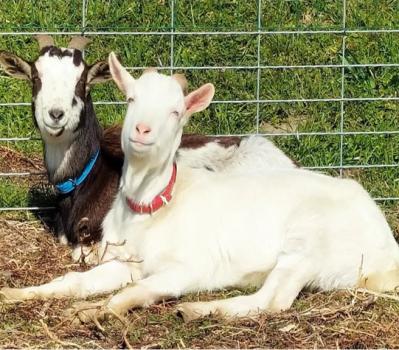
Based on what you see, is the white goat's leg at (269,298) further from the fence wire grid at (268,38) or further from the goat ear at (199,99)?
the fence wire grid at (268,38)

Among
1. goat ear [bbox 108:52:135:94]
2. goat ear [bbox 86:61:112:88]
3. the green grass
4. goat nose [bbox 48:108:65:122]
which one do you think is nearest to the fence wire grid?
the green grass

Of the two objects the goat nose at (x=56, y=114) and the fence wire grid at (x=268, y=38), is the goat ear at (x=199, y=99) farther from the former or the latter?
the fence wire grid at (x=268, y=38)

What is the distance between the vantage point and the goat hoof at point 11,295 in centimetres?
515

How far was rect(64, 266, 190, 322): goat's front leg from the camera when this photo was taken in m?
4.90

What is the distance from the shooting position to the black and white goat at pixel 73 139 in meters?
6.09

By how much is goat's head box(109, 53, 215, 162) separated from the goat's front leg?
2.22ft

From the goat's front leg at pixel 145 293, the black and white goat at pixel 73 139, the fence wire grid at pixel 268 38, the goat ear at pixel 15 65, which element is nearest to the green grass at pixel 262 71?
the fence wire grid at pixel 268 38

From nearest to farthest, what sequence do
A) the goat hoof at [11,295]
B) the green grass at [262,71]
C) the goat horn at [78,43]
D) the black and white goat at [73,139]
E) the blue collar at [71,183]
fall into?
the goat hoof at [11,295], the black and white goat at [73,139], the blue collar at [71,183], the goat horn at [78,43], the green grass at [262,71]

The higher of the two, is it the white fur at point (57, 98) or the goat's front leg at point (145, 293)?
the white fur at point (57, 98)

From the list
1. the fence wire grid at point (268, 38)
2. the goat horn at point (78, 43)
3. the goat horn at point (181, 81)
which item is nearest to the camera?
the goat horn at point (181, 81)

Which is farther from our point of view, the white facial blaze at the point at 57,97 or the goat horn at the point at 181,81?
the white facial blaze at the point at 57,97

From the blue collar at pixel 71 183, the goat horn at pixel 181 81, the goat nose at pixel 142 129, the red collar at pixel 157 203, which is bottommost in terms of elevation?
the blue collar at pixel 71 183

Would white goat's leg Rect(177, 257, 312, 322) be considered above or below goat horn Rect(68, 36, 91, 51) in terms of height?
below

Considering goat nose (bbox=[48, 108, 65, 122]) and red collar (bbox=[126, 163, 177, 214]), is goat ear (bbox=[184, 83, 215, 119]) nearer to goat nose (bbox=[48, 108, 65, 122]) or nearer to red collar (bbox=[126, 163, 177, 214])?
red collar (bbox=[126, 163, 177, 214])
